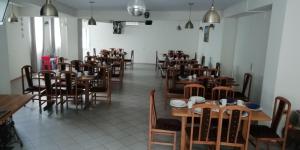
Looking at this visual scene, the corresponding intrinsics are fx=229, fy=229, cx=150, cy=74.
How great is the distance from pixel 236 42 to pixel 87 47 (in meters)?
9.12

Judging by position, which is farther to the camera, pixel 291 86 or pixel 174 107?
pixel 291 86

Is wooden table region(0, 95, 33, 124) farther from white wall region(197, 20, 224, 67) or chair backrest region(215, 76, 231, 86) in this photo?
white wall region(197, 20, 224, 67)

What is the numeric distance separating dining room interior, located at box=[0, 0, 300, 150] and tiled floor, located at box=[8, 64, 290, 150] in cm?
2

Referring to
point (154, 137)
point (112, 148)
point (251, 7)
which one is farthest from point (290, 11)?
point (112, 148)

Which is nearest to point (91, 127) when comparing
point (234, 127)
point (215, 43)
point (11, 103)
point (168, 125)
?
point (11, 103)

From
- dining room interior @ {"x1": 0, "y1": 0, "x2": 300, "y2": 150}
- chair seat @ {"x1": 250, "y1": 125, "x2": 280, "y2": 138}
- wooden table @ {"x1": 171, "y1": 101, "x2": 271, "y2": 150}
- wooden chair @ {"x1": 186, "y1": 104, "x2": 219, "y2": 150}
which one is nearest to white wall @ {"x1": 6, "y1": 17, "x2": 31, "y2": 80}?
dining room interior @ {"x1": 0, "y1": 0, "x2": 300, "y2": 150}

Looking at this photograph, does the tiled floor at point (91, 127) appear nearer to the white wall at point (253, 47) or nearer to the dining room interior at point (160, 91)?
the dining room interior at point (160, 91)

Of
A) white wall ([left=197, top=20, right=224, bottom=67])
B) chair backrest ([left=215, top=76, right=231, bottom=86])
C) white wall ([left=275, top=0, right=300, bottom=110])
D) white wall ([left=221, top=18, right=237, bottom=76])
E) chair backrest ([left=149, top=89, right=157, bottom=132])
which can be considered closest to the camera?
chair backrest ([left=149, top=89, right=157, bottom=132])

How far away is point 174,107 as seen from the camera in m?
3.04

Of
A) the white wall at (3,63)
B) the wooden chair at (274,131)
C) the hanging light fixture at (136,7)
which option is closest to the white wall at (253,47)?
the wooden chair at (274,131)

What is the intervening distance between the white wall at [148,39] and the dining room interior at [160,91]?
124 inches

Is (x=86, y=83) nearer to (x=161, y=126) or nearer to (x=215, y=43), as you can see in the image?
(x=161, y=126)

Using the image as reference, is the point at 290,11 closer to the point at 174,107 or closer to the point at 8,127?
the point at 174,107

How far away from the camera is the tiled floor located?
134 inches
